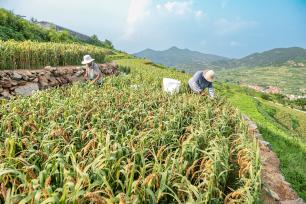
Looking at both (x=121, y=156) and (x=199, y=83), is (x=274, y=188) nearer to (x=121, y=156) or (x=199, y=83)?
(x=121, y=156)

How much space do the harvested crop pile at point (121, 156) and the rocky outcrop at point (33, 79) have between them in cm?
410

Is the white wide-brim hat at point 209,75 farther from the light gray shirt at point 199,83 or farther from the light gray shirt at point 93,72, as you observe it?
the light gray shirt at point 93,72

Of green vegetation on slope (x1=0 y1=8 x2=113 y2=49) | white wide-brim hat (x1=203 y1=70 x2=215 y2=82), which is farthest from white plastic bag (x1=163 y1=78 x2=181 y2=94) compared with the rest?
green vegetation on slope (x1=0 y1=8 x2=113 y2=49)

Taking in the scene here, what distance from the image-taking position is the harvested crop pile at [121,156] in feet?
9.80

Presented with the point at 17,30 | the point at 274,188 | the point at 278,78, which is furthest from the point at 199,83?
the point at 278,78

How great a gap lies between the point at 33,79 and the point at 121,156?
8.66 meters

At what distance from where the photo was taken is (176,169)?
3.53 metres

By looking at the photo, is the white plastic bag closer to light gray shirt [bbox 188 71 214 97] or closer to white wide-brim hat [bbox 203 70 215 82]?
light gray shirt [bbox 188 71 214 97]

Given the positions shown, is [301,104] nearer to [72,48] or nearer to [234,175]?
[72,48]

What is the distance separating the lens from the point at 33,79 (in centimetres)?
1170

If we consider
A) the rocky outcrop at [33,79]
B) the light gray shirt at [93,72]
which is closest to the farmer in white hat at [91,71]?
the light gray shirt at [93,72]

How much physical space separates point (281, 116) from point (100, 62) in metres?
12.3

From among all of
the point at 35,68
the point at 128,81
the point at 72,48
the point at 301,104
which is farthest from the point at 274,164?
the point at 301,104

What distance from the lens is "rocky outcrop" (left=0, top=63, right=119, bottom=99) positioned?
34.6ft
